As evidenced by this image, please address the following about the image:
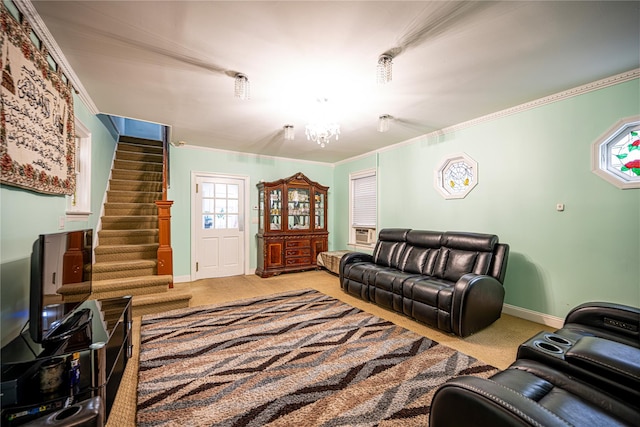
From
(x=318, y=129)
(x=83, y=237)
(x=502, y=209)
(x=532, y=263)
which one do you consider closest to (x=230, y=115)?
(x=318, y=129)

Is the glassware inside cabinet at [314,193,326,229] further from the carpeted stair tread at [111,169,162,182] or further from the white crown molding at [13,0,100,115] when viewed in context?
the white crown molding at [13,0,100,115]

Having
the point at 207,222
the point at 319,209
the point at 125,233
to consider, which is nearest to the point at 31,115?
the point at 125,233

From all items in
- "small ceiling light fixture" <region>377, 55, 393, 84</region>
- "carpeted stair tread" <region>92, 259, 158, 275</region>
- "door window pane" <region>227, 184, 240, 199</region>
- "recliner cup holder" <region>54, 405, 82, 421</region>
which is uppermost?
"small ceiling light fixture" <region>377, 55, 393, 84</region>

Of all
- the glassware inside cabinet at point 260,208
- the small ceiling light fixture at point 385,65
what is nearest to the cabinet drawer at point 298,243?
the glassware inside cabinet at point 260,208

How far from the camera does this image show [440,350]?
2.32 metres

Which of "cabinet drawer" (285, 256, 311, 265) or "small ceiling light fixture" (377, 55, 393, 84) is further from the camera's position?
"cabinet drawer" (285, 256, 311, 265)

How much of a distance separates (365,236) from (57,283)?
4.57 m

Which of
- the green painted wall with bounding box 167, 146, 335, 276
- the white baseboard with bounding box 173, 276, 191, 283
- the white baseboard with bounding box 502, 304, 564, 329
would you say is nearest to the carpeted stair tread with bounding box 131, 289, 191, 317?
the white baseboard with bounding box 173, 276, 191, 283

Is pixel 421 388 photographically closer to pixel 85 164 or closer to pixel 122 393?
pixel 122 393

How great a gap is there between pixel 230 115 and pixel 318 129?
1186mm

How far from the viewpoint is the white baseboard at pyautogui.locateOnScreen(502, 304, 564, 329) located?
2.79 m

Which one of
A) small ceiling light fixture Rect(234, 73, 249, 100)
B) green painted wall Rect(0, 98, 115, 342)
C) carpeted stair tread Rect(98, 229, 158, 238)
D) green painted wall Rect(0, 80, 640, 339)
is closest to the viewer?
green painted wall Rect(0, 98, 115, 342)

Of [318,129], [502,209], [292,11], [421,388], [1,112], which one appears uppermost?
[292,11]

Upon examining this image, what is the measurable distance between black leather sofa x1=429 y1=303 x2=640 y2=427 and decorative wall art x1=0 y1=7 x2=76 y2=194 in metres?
2.45
